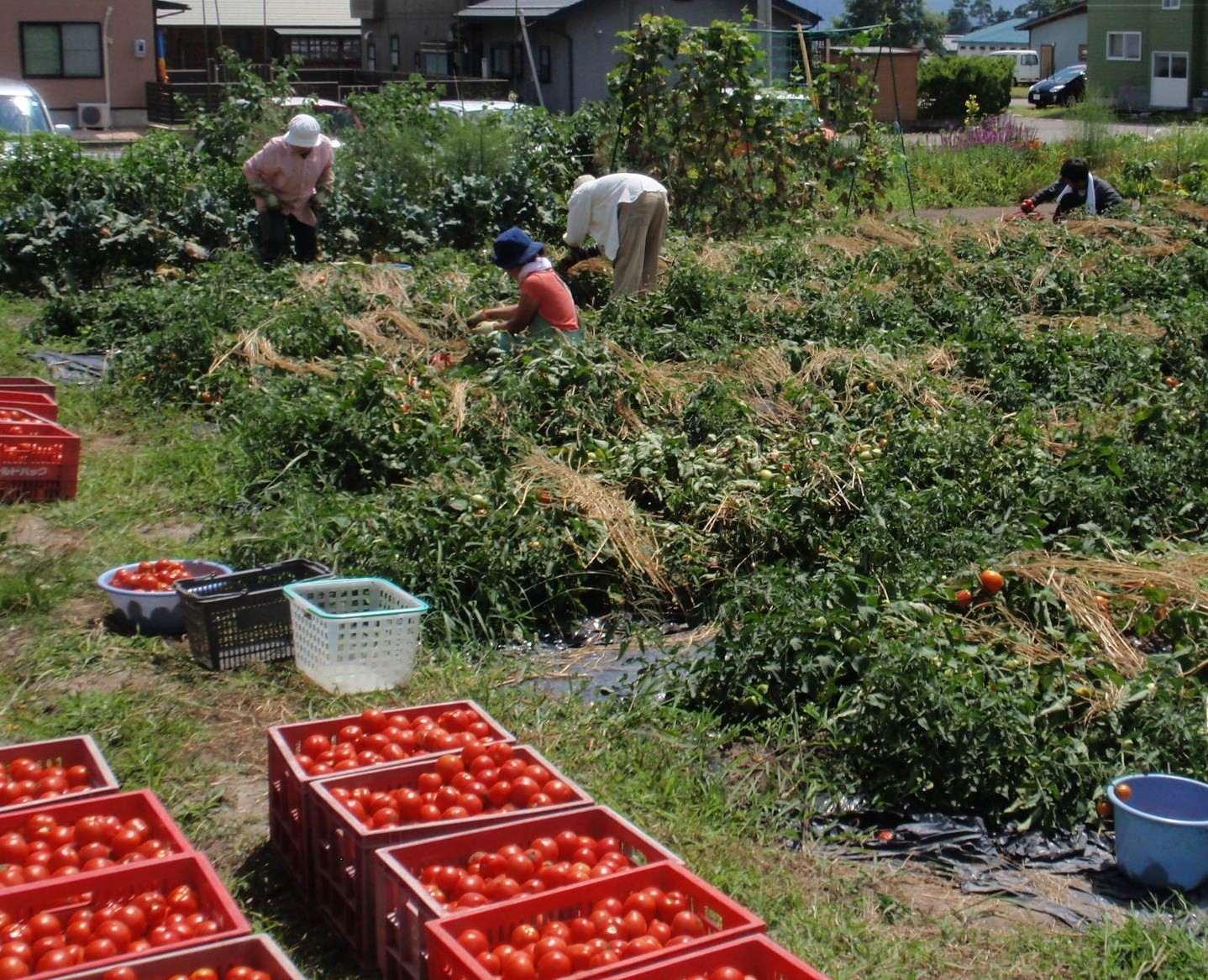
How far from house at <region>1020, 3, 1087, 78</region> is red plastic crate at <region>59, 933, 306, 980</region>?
58.2 meters

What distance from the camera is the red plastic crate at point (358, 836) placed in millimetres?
3162

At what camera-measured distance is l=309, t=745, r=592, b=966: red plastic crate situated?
10.4 ft

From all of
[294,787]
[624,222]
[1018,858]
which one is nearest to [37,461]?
[294,787]

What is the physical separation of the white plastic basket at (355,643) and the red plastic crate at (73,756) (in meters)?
1.02

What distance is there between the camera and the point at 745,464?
20.9 ft

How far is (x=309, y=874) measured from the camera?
11.4ft

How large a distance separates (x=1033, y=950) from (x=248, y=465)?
184 inches

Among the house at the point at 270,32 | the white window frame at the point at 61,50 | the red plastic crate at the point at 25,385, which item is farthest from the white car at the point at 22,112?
the house at the point at 270,32

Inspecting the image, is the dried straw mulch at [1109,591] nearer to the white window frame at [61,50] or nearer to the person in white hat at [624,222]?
the person in white hat at [624,222]

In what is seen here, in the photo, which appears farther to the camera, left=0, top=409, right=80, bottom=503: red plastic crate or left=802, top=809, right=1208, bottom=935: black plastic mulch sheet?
left=0, top=409, right=80, bottom=503: red plastic crate

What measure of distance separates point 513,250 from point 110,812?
5191 mm

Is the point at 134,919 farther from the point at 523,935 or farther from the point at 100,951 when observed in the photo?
the point at 523,935

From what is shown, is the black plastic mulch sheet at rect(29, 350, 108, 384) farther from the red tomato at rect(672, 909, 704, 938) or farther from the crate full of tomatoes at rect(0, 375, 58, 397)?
the red tomato at rect(672, 909, 704, 938)

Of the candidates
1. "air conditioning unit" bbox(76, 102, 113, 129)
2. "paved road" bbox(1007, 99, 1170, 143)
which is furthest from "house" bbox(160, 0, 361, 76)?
"paved road" bbox(1007, 99, 1170, 143)
